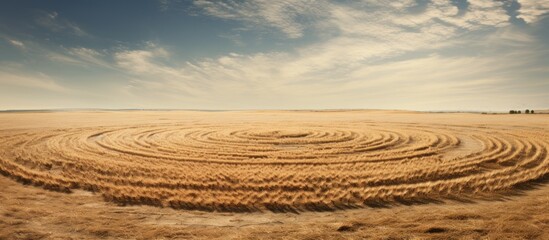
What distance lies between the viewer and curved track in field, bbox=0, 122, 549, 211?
475 inches

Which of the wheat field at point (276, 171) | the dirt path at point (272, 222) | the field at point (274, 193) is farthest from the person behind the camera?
the wheat field at point (276, 171)

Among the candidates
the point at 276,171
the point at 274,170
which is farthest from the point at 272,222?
the point at 274,170

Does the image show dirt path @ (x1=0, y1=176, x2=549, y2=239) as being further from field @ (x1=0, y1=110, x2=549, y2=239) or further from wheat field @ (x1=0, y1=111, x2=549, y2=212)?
wheat field @ (x1=0, y1=111, x2=549, y2=212)

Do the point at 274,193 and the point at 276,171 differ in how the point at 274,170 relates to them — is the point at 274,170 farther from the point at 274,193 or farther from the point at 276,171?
the point at 274,193

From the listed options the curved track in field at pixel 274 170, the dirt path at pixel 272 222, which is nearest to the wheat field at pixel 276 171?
the curved track in field at pixel 274 170

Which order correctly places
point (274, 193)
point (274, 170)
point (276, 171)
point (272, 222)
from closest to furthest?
1. point (272, 222)
2. point (274, 193)
3. point (276, 171)
4. point (274, 170)

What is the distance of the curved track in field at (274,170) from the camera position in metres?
12.1

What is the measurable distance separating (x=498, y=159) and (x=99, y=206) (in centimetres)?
2004

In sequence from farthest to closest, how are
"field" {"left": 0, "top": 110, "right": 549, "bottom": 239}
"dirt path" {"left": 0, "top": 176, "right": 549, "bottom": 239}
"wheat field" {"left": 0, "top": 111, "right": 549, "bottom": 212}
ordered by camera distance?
"wheat field" {"left": 0, "top": 111, "right": 549, "bottom": 212} < "field" {"left": 0, "top": 110, "right": 549, "bottom": 239} < "dirt path" {"left": 0, "top": 176, "right": 549, "bottom": 239}

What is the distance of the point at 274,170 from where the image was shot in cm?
1666

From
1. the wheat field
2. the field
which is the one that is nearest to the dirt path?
the field

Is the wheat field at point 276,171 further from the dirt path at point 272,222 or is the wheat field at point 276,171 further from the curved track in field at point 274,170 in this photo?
the dirt path at point 272,222

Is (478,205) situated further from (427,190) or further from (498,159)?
A: (498,159)

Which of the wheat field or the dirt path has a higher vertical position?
the wheat field
